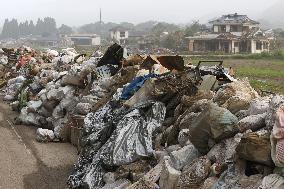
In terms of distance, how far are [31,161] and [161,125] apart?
92.9 inches

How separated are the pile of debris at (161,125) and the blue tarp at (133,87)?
2cm

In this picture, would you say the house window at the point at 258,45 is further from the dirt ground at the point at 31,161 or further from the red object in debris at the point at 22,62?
the dirt ground at the point at 31,161

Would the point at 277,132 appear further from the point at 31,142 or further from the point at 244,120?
the point at 31,142

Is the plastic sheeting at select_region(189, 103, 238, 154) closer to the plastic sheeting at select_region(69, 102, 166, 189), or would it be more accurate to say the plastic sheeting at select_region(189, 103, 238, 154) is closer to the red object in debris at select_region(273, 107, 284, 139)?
the red object in debris at select_region(273, 107, 284, 139)

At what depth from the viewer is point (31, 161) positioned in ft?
24.0

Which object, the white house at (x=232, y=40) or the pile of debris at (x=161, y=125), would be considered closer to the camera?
the pile of debris at (x=161, y=125)

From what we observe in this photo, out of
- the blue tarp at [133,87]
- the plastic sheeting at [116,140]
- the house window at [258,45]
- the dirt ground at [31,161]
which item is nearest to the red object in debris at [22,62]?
the dirt ground at [31,161]

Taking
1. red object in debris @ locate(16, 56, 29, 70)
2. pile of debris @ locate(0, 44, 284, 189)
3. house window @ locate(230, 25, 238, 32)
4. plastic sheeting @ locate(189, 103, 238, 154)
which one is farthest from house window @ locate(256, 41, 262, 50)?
plastic sheeting @ locate(189, 103, 238, 154)

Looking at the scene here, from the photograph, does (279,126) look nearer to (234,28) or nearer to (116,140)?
(116,140)

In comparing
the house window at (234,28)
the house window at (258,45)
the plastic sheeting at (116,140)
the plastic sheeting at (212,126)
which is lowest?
the plastic sheeting at (116,140)

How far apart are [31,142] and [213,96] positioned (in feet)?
12.5

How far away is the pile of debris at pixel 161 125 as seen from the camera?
14.5 ft

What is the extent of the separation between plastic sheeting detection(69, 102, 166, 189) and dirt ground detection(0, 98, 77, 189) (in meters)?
0.45

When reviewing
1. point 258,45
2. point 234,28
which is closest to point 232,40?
point 258,45
